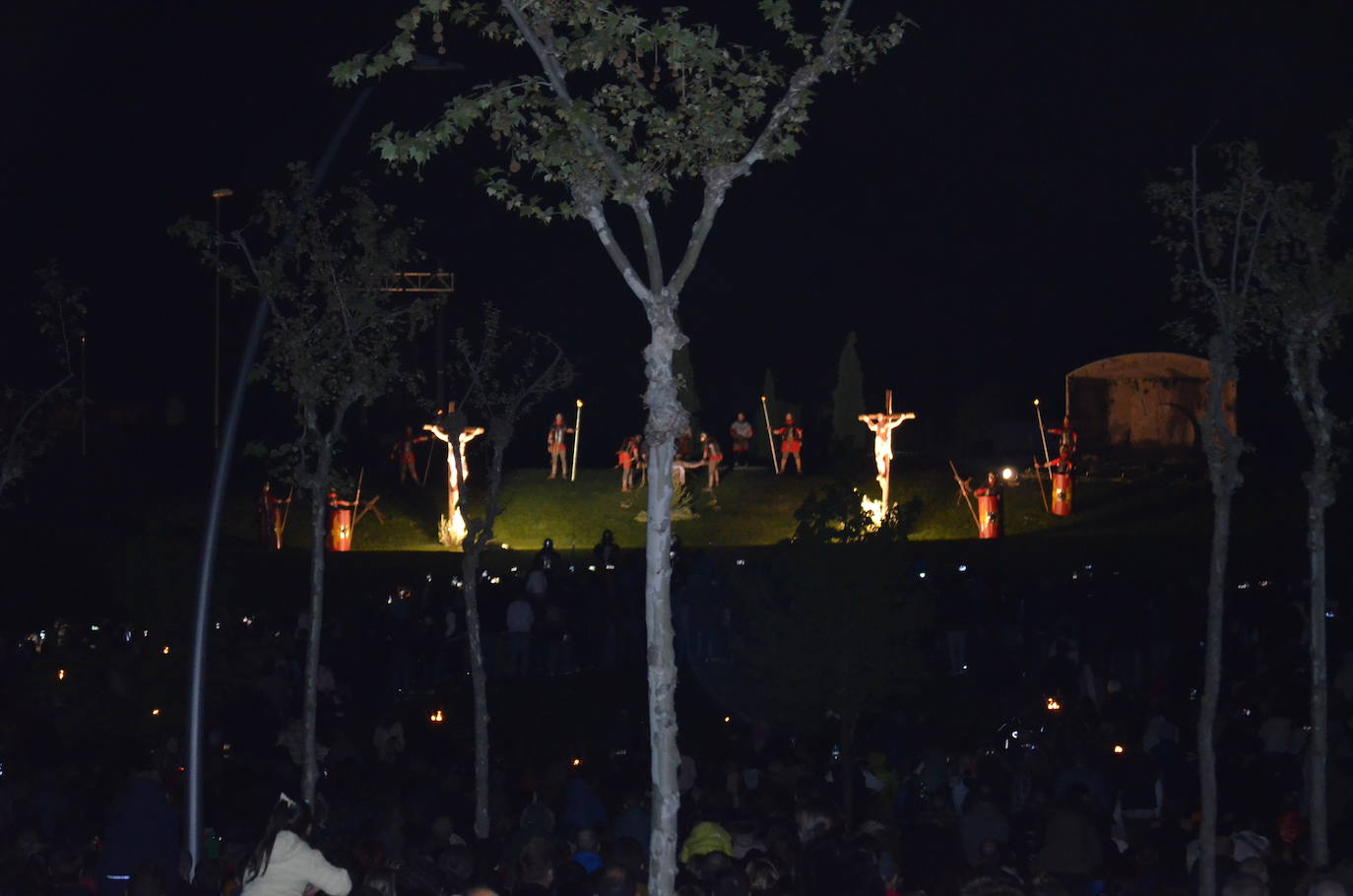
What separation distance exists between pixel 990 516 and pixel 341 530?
1421 centimetres

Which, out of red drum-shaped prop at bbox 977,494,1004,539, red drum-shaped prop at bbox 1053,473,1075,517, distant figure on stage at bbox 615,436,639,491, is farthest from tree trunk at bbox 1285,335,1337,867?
distant figure on stage at bbox 615,436,639,491

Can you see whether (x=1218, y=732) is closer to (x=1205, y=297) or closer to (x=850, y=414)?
(x=1205, y=297)

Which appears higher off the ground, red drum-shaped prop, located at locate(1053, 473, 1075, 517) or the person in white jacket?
red drum-shaped prop, located at locate(1053, 473, 1075, 517)

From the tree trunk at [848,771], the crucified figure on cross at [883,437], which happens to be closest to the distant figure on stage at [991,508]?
the crucified figure on cross at [883,437]

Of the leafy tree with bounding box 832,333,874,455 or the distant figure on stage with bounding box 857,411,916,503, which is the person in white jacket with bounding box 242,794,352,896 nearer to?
the distant figure on stage with bounding box 857,411,916,503

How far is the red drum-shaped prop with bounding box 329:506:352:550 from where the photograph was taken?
33406 millimetres

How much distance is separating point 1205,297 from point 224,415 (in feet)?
27.0

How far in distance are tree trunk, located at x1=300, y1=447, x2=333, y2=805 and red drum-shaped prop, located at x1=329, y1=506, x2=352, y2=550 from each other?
58.7 ft

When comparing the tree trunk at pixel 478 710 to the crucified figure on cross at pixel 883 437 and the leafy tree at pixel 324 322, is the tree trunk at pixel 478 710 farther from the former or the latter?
the crucified figure on cross at pixel 883 437

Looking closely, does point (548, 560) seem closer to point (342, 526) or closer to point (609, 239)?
point (342, 526)

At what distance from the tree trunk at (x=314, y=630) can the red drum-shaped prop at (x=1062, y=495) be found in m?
24.0

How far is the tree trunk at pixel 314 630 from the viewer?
14258 millimetres

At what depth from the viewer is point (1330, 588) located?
24.7 meters

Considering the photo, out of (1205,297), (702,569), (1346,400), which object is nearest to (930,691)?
(702,569)
